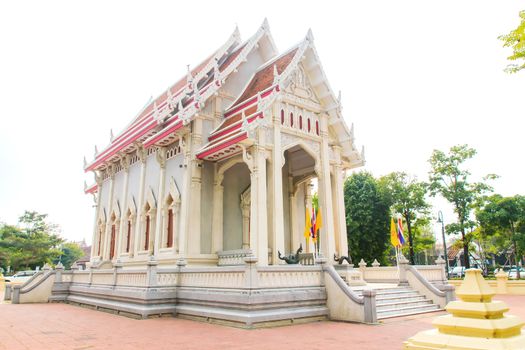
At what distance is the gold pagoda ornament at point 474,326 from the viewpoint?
2164 millimetres

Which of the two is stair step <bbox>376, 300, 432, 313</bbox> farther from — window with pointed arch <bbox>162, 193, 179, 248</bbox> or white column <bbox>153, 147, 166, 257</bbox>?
white column <bbox>153, 147, 166, 257</bbox>

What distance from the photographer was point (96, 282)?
15852 millimetres

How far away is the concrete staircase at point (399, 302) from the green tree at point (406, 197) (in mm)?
19014

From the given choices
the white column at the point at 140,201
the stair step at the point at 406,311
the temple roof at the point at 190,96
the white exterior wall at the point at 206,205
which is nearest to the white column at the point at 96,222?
the temple roof at the point at 190,96

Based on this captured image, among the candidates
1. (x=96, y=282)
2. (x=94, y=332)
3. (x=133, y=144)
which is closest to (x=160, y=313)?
(x=94, y=332)

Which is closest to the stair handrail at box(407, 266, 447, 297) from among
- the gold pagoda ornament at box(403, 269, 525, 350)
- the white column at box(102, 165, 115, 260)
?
the gold pagoda ornament at box(403, 269, 525, 350)

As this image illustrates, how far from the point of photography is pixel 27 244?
137 feet

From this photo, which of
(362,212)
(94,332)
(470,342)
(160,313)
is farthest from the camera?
(362,212)

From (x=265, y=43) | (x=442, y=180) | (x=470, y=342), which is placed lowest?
(x=470, y=342)

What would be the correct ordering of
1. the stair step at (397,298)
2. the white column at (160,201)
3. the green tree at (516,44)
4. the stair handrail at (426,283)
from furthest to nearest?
the white column at (160,201) < the stair handrail at (426,283) < the stair step at (397,298) < the green tree at (516,44)

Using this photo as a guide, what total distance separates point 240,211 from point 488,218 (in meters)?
19.7

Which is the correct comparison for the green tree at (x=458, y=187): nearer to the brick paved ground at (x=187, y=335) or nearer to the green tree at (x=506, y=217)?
the green tree at (x=506, y=217)

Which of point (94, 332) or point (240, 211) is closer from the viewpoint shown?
point (94, 332)

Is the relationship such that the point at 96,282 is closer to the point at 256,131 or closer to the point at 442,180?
the point at 256,131
